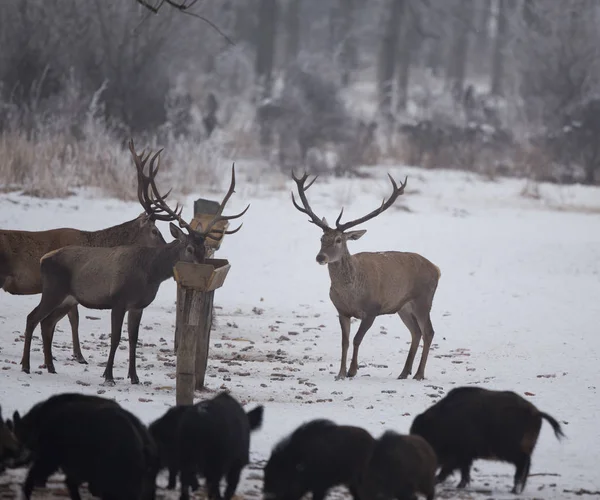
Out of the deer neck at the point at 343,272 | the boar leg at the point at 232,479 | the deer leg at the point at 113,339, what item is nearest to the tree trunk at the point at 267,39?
the deer neck at the point at 343,272

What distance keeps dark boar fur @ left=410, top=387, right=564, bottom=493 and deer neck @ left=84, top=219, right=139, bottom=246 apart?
203 inches

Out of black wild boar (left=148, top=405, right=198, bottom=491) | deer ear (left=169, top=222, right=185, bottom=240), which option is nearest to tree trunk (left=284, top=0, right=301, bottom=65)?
deer ear (left=169, top=222, right=185, bottom=240)

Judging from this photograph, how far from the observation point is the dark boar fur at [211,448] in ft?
18.9

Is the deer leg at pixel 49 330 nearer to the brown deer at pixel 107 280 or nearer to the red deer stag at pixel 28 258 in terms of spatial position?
the brown deer at pixel 107 280

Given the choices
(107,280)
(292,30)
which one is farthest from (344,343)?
(292,30)

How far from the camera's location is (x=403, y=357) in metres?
11.6

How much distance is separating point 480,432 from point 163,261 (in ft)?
Answer: 13.2

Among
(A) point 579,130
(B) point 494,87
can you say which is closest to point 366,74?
(B) point 494,87

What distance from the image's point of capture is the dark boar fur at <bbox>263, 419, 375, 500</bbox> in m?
5.64

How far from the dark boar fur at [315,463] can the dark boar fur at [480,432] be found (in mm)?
683

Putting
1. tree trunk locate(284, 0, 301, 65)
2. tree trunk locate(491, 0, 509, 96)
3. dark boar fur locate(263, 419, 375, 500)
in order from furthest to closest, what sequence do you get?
1. tree trunk locate(284, 0, 301, 65)
2. tree trunk locate(491, 0, 509, 96)
3. dark boar fur locate(263, 419, 375, 500)

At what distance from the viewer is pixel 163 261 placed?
948cm

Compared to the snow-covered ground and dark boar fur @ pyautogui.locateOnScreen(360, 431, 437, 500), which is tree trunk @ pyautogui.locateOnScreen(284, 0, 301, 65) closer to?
the snow-covered ground

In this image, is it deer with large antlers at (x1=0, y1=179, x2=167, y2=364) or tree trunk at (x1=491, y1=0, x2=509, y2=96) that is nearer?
deer with large antlers at (x1=0, y1=179, x2=167, y2=364)
